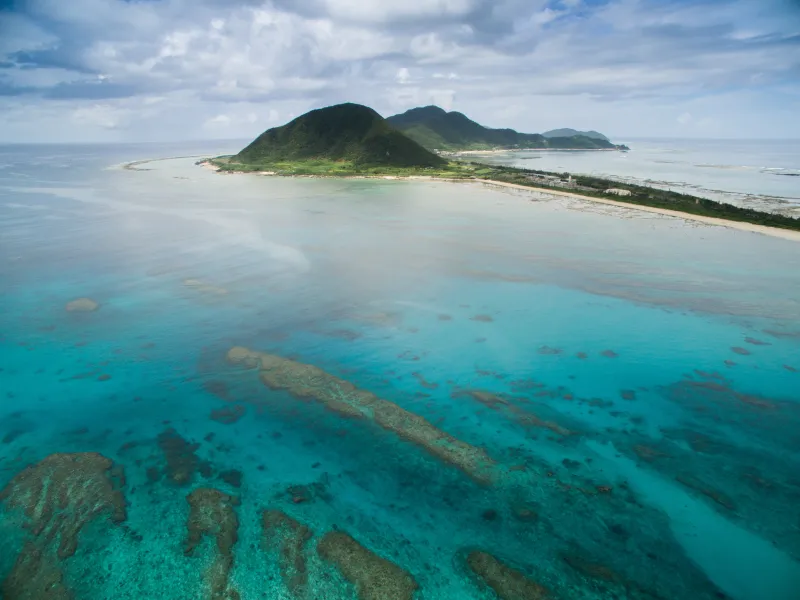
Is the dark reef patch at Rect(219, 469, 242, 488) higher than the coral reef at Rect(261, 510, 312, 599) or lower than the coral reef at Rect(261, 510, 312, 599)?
lower

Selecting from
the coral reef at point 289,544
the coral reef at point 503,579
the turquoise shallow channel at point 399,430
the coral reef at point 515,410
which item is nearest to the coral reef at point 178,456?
the turquoise shallow channel at point 399,430

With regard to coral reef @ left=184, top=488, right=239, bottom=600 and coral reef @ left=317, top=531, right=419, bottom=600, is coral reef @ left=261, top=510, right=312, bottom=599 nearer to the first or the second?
coral reef @ left=317, top=531, right=419, bottom=600

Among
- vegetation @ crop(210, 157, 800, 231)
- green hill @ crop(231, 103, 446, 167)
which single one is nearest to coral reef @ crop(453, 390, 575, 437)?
vegetation @ crop(210, 157, 800, 231)

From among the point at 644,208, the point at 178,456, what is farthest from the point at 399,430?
the point at 644,208

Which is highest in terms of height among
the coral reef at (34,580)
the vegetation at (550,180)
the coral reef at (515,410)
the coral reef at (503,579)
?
the vegetation at (550,180)

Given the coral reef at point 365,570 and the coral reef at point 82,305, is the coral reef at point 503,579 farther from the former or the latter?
the coral reef at point 82,305

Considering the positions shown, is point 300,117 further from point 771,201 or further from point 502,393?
point 502,393
